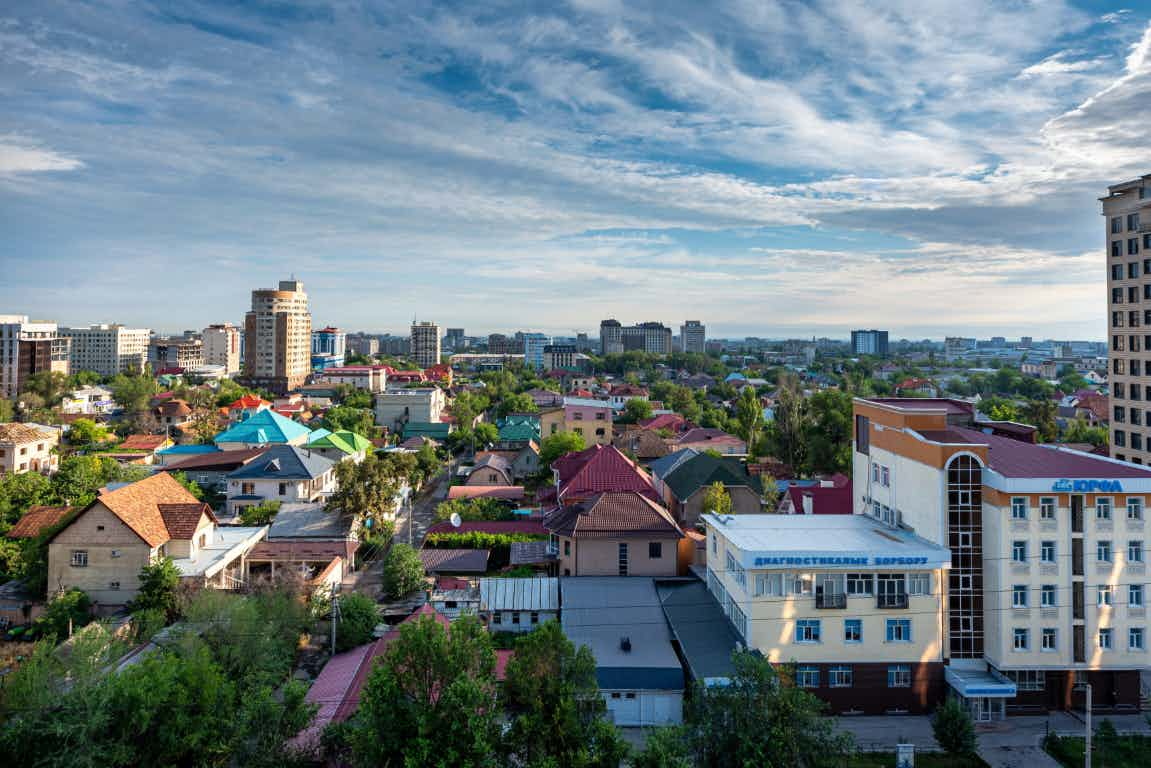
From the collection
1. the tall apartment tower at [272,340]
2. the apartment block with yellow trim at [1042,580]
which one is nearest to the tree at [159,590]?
the apartment block with yellow trim at [1042,580]

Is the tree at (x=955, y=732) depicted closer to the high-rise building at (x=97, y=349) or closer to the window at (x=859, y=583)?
the window at (x=859, y=583)

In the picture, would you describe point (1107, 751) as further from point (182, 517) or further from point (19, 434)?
point (19, 434)

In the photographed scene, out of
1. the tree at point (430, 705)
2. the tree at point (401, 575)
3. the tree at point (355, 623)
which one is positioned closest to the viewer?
the tree at point (430, 705)

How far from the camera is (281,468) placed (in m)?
40.7

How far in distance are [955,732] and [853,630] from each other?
3666 millimetres

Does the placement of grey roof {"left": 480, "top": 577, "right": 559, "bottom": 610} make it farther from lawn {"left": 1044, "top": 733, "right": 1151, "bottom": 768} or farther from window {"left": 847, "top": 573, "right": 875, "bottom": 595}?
lawn {"left": 1044, "top": 733, "right": 1151, "bottom": 768}

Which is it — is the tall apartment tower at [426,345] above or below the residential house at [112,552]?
above

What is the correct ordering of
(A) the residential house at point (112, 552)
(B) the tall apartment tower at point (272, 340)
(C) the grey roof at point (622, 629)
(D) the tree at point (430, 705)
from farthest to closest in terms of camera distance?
(B) the tall apartment tower at point (272, 340)
(A) the residential house at point (112, 552)
(C) the grey roof at point (622, 629)
(D) the tree at point (430, 705)

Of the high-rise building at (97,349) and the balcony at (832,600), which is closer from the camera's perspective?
the balcony at (832,600)

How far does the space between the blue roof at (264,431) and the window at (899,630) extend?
4726cm

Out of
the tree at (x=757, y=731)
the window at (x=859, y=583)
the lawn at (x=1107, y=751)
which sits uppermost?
the window at (x=859, y=583)

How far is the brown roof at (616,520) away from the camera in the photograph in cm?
2841

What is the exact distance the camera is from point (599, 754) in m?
13.7

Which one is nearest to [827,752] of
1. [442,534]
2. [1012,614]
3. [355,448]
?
[1012,614]
